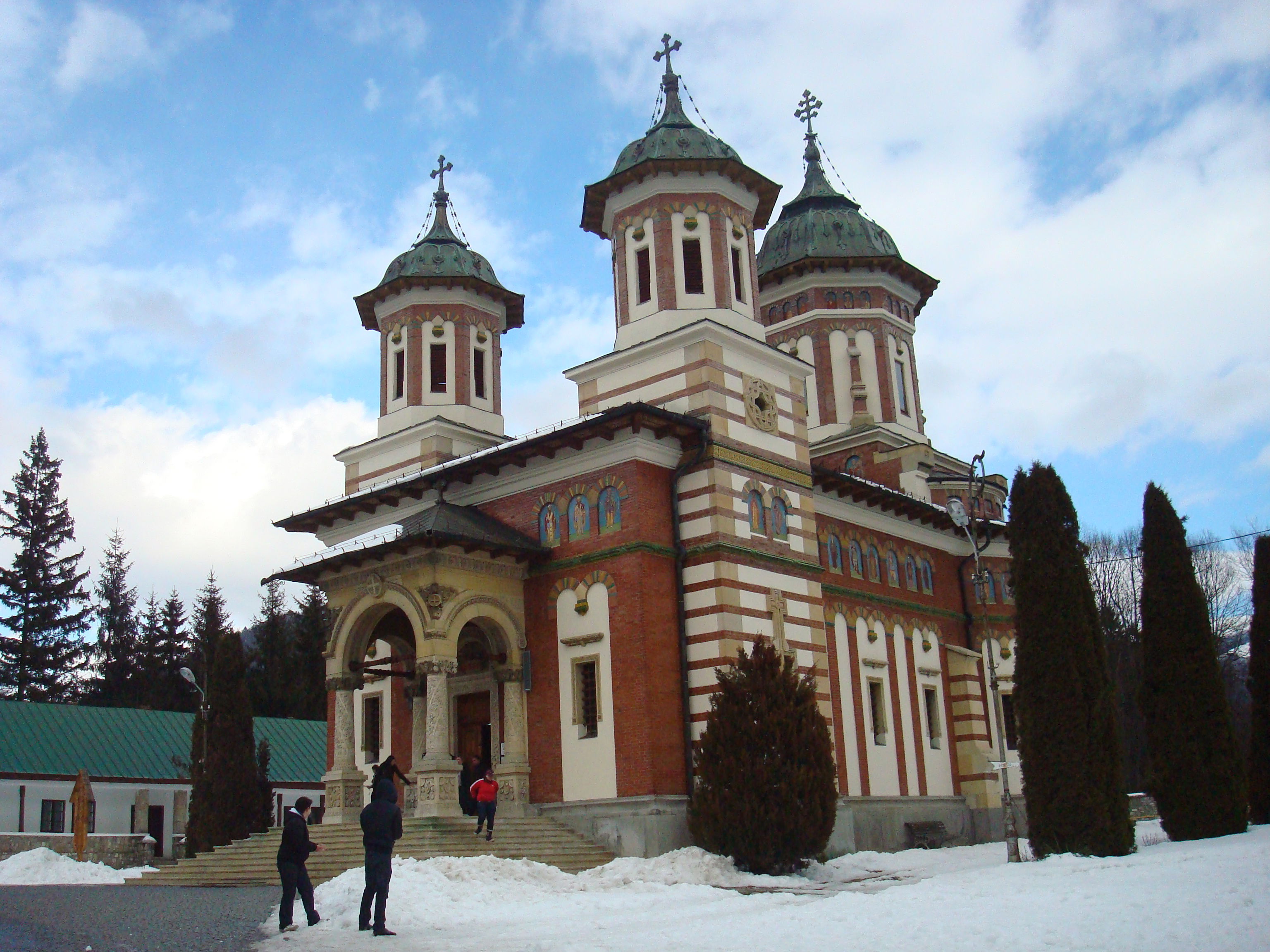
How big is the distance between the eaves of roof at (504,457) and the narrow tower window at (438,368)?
3189mm

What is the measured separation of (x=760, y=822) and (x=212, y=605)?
4637cm

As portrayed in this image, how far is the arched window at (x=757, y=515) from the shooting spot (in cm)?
2234

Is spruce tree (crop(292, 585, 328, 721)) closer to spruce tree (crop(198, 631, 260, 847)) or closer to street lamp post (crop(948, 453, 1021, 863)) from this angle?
spruce tree (crop(198, 631, 260, 847))

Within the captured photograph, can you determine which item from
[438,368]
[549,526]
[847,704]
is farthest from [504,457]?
[847,704]

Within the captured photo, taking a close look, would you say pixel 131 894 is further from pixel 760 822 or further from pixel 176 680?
pixel 176 680

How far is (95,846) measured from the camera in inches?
1155

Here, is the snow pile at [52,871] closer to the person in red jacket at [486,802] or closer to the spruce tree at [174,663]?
the person in red jacket at [486,802]

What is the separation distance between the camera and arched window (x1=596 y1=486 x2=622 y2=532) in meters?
21.5

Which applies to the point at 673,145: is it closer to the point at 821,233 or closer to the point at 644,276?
the point at 644,276

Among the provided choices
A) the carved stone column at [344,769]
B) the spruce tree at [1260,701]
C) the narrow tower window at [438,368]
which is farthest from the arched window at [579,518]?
the spruce tree at [1260,701]

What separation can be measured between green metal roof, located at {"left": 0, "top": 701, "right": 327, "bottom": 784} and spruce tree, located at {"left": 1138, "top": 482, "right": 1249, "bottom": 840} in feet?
70.3

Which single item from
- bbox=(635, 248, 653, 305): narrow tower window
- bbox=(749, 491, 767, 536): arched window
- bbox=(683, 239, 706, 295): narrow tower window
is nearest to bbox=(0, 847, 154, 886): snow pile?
bbox=(749, 491, 767, 536): arched window

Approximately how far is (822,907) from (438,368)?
19.3 m

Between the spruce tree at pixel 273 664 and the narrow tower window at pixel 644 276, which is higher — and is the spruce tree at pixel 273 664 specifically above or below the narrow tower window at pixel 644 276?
below
